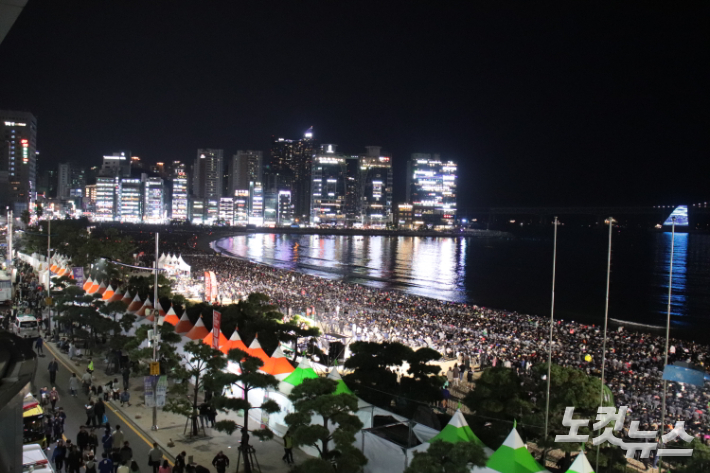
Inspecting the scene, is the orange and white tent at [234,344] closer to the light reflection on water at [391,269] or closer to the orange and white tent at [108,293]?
the orange and white tent at [108,293]

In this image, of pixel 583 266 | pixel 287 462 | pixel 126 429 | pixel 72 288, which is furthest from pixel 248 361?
pixel 583 266

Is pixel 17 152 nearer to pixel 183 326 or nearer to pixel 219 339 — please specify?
pixel 183 326

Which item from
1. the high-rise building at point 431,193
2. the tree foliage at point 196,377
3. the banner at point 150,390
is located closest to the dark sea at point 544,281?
the tree foliage at point 196,377

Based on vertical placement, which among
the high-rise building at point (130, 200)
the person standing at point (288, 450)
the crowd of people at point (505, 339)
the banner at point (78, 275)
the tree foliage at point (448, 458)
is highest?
the high-rise building at point (130, 200)

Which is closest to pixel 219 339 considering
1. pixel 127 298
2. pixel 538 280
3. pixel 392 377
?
pixel 392 377

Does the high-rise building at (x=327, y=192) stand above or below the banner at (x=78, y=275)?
above

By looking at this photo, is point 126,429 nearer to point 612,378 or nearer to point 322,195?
point 612,378
